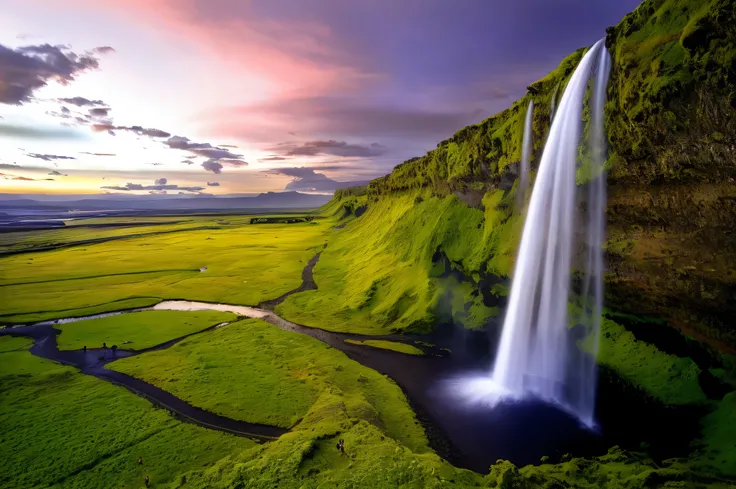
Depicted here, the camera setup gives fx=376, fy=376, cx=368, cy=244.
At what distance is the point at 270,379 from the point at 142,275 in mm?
55409

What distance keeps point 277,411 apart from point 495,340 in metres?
18.9

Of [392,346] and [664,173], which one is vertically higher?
[664,173]

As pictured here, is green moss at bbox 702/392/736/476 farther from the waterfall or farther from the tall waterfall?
the waterfall

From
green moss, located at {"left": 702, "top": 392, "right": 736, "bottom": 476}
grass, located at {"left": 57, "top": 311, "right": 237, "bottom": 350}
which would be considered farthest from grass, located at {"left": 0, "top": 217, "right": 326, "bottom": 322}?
green moss, located at {"left": 702, "top": 392, "right": 736, "bottom": 476}

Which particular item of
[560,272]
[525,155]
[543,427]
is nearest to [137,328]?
[543,427]

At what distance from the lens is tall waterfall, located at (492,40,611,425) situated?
2441 cm

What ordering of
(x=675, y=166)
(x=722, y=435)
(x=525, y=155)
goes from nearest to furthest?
(x=722, y=435), (x=675, y=166), (x=525, y=155)

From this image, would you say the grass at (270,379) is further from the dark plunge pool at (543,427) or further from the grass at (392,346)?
the grass at (392,346)

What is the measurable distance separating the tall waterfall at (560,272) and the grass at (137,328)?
3192cm

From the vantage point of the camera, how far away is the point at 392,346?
35.2m

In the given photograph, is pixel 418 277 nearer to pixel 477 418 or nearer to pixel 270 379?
pixel 270 379

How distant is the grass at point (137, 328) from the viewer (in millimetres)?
37281

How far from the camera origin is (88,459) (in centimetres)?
1928

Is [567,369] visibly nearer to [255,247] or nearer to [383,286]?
[383,286]
